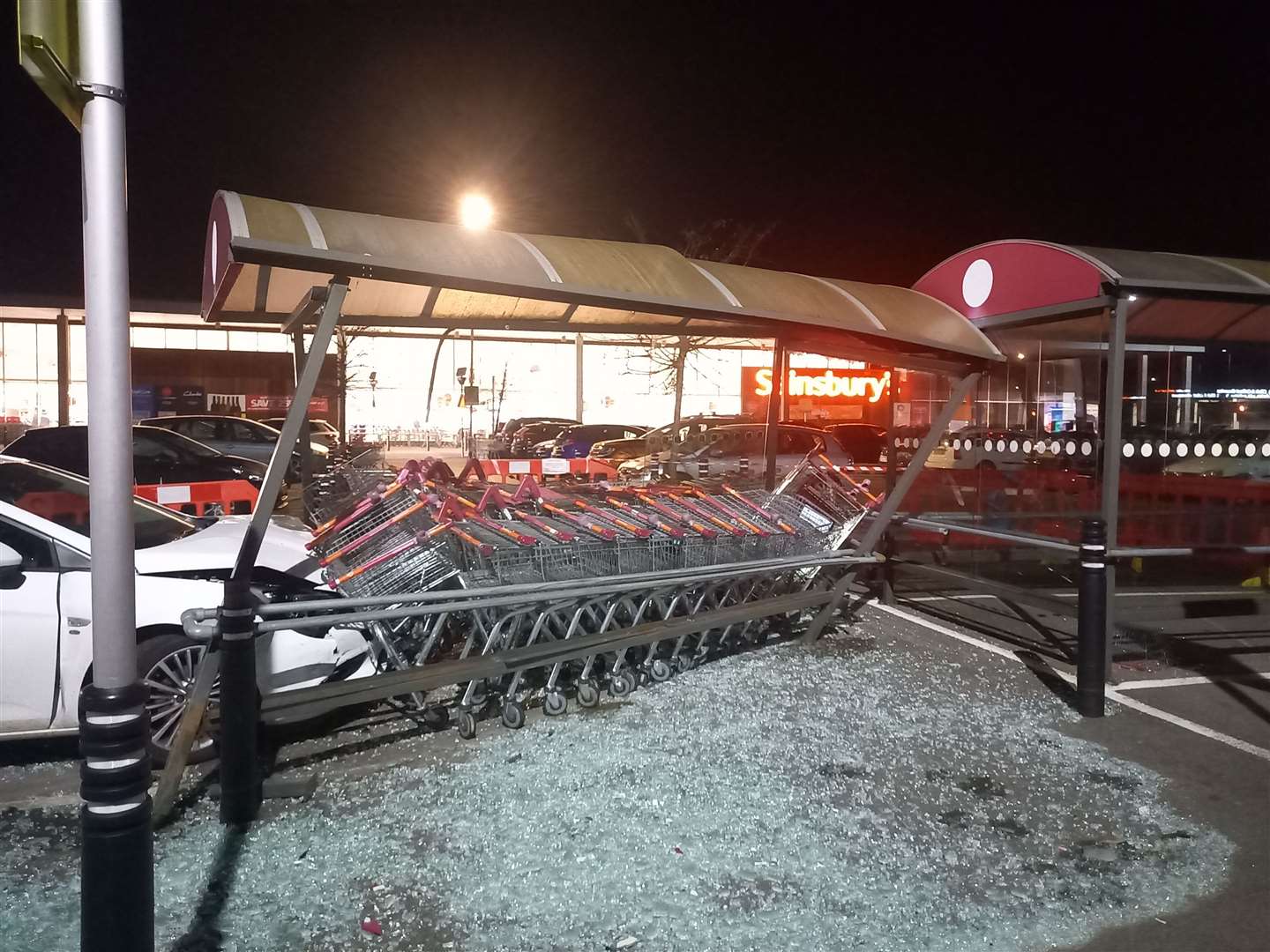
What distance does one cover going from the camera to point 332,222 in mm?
4555

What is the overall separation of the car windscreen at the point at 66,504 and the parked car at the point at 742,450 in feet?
33.7

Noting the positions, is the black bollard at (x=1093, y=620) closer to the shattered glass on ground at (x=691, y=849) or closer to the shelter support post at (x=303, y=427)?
the shattered glass on ground at (x=691, y=849)

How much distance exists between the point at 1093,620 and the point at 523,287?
3.72 meters

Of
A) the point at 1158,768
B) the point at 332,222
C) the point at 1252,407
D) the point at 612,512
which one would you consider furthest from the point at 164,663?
the point at 1252,407

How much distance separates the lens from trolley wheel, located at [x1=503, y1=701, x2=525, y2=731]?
17.5 ft

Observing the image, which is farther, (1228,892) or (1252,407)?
(1252,407)

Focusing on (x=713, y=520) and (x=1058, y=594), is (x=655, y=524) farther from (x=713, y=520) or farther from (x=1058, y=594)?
(x=1058, y=594)

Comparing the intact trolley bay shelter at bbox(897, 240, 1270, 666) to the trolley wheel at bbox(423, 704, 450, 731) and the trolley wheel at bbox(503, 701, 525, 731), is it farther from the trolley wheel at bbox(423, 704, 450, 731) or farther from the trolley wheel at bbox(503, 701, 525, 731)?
the trolley wheel at bbox(423, 704, 450, 731)

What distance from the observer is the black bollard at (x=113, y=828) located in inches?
101

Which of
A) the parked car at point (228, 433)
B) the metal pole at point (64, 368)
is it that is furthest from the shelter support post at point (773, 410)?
the metal pole at point (64, 368)

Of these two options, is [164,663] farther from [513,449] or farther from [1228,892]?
[513,449]

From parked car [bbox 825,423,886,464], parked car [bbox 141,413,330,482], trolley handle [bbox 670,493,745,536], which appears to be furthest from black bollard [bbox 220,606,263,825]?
parked car [bbox 825,423,886,464]

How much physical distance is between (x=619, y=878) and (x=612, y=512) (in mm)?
2834

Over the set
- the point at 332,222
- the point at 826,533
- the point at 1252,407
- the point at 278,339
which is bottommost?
the point at 826,533
